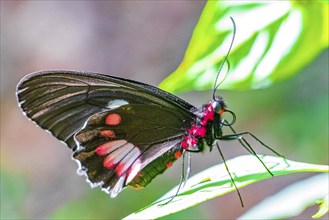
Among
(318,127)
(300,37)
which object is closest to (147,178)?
(300,37)

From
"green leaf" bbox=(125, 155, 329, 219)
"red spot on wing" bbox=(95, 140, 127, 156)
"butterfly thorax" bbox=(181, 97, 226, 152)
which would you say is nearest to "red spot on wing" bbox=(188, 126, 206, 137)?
"butterfly thorax" bbox=(181, 97, 226, 152)

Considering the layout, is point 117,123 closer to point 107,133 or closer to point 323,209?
point 107,133

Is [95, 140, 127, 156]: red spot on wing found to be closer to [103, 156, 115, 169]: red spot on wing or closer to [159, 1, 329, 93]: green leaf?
[103, 156, 115, 169]: red spot on wing

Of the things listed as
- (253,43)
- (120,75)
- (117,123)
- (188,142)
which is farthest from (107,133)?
(120,75)

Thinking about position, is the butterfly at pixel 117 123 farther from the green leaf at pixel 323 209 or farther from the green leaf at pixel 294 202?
the green leaf at pixel 323 209

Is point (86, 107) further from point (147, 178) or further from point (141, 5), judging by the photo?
point (141, 5)

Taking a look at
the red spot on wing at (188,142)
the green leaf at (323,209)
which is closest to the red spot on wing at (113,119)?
the red spot on wing at (188,142)
